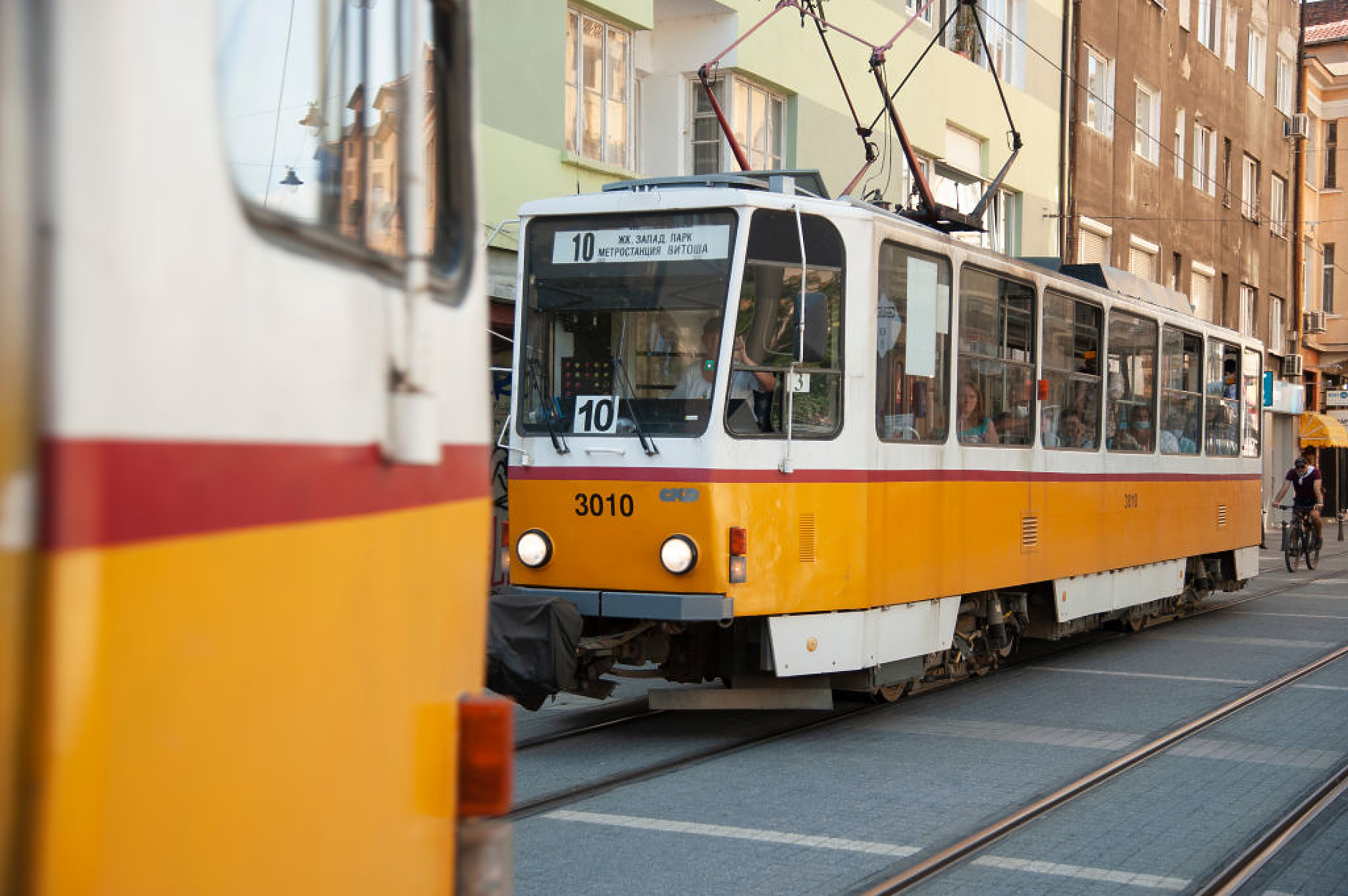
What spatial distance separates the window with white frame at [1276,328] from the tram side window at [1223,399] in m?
24.6

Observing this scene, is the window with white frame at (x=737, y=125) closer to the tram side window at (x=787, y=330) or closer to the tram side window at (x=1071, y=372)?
the tram side window at (x=1071, y=372)

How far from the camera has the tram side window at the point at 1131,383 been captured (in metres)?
13.1

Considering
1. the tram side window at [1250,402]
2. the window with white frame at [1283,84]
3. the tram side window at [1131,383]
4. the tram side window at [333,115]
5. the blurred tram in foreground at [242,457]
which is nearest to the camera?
the blurred tram in foreground at [242,457]

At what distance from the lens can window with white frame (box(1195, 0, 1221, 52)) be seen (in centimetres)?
3455

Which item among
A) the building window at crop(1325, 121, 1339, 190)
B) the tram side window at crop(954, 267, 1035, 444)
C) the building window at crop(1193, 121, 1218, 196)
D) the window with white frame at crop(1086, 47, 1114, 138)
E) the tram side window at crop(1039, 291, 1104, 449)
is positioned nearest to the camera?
the tram side window at crop(954, 267, 1035, 444)

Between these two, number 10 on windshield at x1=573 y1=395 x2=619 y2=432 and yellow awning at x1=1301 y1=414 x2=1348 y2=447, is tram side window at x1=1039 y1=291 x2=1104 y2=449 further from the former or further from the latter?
yellow awning at x1=1301 y1=414 x2=1348 y2=447

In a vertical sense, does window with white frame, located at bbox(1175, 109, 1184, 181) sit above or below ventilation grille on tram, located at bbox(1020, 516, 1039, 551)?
above

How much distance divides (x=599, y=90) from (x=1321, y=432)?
28679mm

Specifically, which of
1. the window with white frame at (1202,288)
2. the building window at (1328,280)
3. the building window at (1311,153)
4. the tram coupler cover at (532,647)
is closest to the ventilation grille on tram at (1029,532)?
the tram coupler cover at (532,647)

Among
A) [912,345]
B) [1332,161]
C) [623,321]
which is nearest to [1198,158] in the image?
[1332,161]

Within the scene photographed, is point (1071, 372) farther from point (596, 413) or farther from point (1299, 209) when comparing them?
point (1299, 209)

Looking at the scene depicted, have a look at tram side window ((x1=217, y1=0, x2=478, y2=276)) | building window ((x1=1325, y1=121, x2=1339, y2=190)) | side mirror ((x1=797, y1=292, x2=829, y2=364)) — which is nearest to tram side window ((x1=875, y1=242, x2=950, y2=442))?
side mirror ((x1=797, y1=292, x2=829, y2=364))

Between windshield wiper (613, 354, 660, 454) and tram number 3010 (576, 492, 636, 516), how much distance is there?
29 cm

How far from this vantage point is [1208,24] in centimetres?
3519
